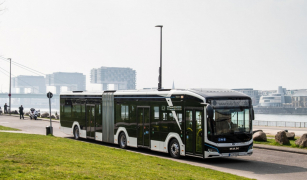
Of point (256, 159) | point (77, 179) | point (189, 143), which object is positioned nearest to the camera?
point (77, 179)

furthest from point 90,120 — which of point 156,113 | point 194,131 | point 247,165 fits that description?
point 247,165

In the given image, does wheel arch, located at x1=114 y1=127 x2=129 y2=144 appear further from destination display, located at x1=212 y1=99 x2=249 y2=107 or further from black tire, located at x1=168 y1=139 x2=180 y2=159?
destination display, located at x1=212 y1=99 x2=249 y2=107

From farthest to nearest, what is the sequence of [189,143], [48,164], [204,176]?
[189,143]
[204,176]
[48,164]

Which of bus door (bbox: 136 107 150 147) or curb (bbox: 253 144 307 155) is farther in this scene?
curb (bbox: 253 144 307 155)

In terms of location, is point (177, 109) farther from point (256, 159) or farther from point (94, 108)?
point (94, 108)

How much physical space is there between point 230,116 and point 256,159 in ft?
10.1

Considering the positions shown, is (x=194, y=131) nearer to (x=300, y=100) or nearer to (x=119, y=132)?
(x=119, y=132)

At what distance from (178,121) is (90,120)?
8.27 metres

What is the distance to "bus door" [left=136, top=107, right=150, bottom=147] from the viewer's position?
18031 mm

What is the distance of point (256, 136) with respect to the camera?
77.6ft

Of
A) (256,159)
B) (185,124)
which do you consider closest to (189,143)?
(185,124)

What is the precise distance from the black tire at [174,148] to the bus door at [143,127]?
63.5 inches

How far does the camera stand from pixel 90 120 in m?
22.8

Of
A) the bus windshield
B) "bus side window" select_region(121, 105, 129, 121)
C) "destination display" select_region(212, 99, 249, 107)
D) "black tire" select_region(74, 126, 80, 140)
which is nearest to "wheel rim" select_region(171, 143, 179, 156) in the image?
the bus windshield
